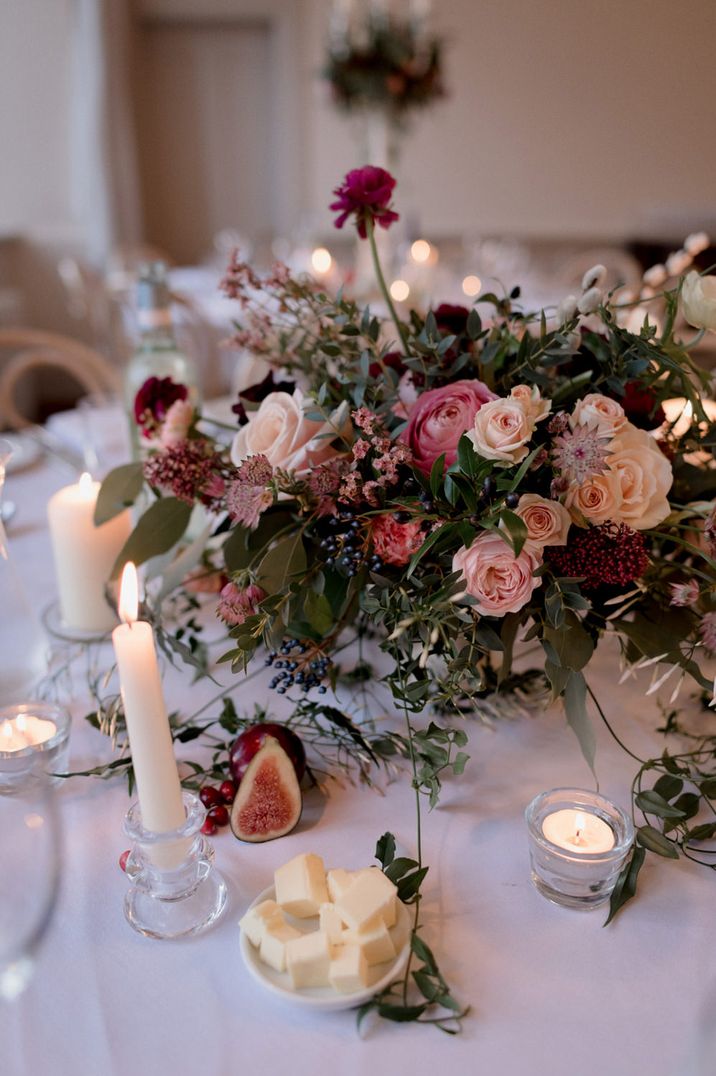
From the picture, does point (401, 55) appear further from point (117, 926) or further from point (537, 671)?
point (117, 926)

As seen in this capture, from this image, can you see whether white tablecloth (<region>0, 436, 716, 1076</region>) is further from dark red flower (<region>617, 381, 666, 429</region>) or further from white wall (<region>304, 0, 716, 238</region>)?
white wall (<region>304, 0, 716, 238</region>)

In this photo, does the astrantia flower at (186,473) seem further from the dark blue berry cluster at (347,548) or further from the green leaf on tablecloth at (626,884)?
the green leaf on tablecloth at (626,884)

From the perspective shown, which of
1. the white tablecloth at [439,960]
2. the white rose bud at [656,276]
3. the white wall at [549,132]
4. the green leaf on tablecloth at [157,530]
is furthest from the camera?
the white wall at [549,132]

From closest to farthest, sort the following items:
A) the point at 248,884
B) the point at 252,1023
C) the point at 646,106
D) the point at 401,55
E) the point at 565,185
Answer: the point at 252,1023
the point at 248,884
the point at 401,55
the point at 646,106
the point at 565,185

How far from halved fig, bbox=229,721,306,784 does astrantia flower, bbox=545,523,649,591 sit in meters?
0.27

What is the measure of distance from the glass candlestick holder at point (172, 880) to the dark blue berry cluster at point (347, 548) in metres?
0.21

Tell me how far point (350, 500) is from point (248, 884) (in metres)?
0.30

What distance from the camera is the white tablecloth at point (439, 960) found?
1.64 feet

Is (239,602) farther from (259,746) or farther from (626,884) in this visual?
(626,884)

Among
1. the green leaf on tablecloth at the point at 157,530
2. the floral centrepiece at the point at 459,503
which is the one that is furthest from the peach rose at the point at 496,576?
the green leaf on tablecloth at the point at 157,530

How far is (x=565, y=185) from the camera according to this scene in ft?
17.7

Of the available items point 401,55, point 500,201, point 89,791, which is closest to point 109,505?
point 89,791

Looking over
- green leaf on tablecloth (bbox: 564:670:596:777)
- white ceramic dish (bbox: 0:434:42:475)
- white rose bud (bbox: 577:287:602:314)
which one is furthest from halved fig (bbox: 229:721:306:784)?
white ceramic dish (bbox: 0:434:42:475)

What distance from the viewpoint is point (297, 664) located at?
71cm
